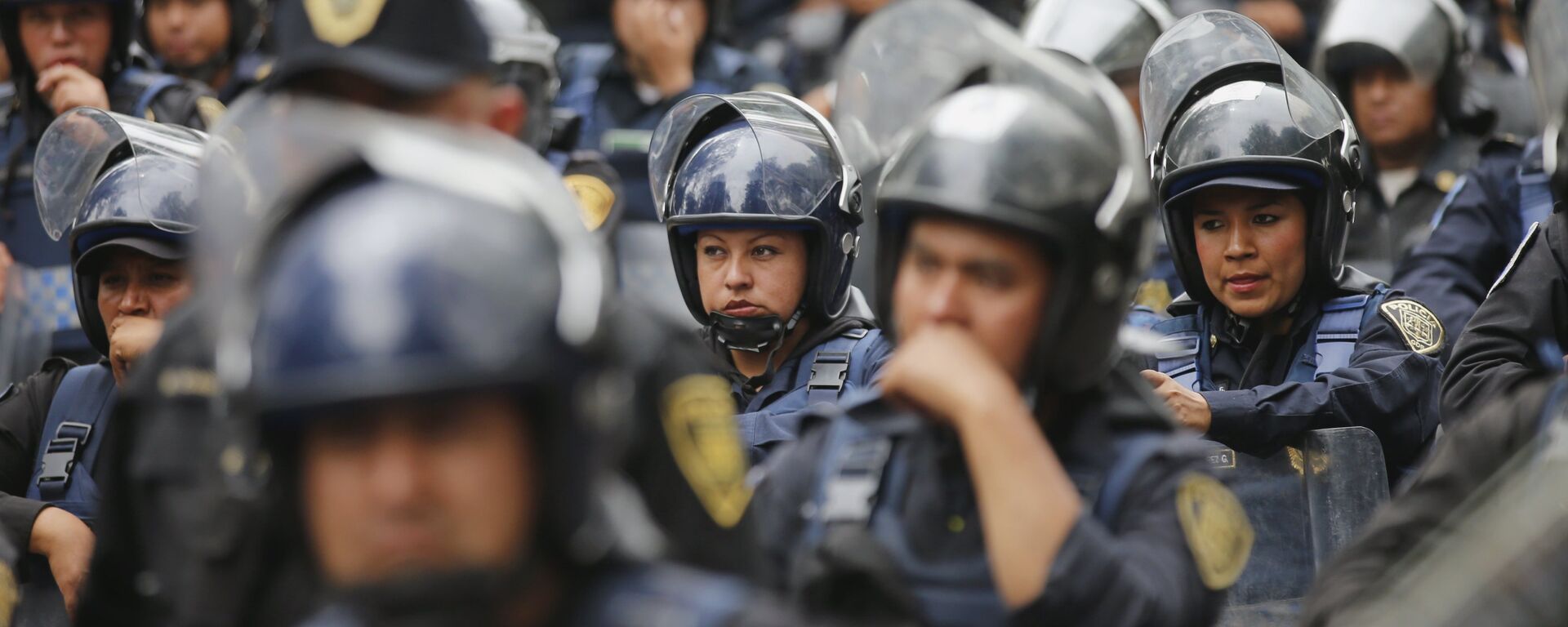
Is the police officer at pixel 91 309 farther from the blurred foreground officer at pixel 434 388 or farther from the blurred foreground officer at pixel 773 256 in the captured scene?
the blurred foreground officer at pixel 434 388

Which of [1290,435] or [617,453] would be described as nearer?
[617,453]

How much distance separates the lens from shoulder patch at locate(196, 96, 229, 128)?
6777 millimetres

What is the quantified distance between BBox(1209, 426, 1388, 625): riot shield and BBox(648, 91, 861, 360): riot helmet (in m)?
1.43

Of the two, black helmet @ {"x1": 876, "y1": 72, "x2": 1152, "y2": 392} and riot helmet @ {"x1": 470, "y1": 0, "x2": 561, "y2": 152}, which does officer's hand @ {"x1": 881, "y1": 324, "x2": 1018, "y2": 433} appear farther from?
riot helmet @ {"x1": 470, "y1": 0, "x2": 561, "y2": 152}

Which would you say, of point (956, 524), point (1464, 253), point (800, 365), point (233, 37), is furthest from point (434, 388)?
point (233, 37)

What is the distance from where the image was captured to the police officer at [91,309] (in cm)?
505

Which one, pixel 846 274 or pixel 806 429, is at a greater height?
pixel 806 429

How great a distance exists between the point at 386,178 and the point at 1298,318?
398 cm

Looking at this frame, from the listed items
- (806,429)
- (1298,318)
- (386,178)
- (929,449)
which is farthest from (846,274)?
(386,178)

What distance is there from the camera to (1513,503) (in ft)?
8.59

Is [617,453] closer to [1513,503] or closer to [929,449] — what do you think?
[929,449]

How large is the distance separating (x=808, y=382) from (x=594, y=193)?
2.07m

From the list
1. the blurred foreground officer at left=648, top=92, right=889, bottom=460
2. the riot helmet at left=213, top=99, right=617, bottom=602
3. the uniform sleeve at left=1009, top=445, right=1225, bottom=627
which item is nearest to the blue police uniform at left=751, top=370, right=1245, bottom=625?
the uniform sleeve at left=1009, top=445, right=1225, bottom=627

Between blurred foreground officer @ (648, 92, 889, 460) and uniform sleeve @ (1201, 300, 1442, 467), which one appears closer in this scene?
uniform sleeve @ (1201, 300, 1442, 467)
